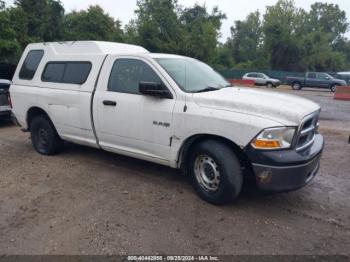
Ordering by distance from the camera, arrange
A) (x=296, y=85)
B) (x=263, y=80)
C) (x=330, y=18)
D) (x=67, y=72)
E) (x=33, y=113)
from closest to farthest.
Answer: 1. (x=67, y=72)
2. (x=33, y=113)
3. (x=296, y=85)
4. (x=263, y=80)
5. (x=330, y=18)

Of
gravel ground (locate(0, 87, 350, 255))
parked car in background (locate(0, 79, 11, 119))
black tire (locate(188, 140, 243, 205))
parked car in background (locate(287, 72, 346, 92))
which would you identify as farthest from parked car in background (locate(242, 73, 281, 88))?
black tire (locate(188, 140, 243, 205))

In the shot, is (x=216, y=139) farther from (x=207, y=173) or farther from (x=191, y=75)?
(x=191, y=75)

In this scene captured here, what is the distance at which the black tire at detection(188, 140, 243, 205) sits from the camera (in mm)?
3957

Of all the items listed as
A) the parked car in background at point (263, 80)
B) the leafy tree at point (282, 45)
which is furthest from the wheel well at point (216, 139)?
the leafy tree at point (282, 45)

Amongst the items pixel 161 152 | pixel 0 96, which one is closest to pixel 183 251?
pixel 161 152

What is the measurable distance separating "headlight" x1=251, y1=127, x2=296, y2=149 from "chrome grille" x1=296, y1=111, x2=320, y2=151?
0.17 m

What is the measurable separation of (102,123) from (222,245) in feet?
8.60

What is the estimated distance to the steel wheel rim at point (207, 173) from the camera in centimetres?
414

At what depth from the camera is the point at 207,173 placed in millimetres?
4266

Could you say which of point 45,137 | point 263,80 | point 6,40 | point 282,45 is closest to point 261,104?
point 45,137

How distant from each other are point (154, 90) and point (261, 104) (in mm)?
1341

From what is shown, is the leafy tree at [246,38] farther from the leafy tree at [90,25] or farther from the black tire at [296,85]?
the black tire at [296,85]

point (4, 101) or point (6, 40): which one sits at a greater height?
point (6, 40)

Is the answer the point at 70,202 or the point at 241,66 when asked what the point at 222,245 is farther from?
the point at 241,66
